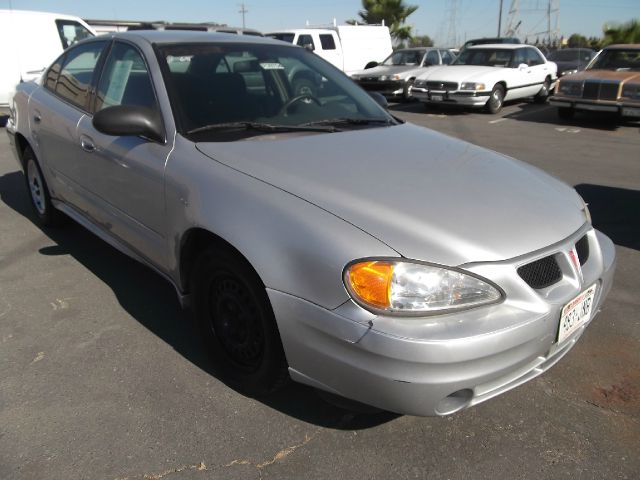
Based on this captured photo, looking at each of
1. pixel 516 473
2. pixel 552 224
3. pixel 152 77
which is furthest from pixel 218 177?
pixel 516 473

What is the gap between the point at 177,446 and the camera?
7.45 feet

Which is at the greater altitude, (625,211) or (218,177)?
(218,177)

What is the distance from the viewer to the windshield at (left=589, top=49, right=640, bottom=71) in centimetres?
1105

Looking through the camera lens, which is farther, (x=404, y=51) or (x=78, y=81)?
(x=404, y=51)

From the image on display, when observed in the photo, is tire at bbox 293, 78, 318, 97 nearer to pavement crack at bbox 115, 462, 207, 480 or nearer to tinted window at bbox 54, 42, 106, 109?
tinted window at bbox 54, 42, 106, 109

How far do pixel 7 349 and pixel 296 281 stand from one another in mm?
1886

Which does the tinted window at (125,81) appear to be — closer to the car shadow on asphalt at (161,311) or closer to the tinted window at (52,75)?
the tinted window at (52,75)

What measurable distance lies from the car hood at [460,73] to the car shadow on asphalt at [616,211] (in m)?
6.80

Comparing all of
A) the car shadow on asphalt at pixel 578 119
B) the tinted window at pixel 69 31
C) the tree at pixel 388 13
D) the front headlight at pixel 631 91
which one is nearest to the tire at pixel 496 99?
the car shadow on asphalt at pixel 578 119

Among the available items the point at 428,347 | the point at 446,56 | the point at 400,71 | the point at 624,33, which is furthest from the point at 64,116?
the point at 624,33

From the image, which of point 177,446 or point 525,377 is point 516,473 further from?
point 177,446

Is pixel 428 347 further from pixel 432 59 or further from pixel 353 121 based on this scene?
pixel 432 59

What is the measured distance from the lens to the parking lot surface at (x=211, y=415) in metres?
2.18

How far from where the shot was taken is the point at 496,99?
13.0 m
